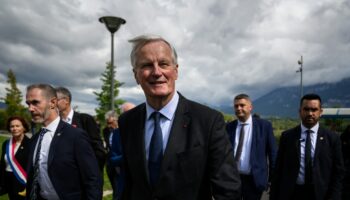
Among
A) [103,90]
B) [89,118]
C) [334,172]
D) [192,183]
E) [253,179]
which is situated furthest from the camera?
[103,90]

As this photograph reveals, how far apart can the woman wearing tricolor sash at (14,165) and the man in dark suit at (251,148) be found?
3570 millimetres

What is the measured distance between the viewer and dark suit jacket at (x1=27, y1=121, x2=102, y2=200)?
3.09m

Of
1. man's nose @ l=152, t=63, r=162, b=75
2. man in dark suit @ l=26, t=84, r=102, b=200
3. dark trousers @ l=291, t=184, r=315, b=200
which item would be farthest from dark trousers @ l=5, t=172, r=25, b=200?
dark trousers @ l=291, t=184, r=315, b=200

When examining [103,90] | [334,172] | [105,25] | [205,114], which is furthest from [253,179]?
[103,90]

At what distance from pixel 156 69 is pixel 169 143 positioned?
0.48m

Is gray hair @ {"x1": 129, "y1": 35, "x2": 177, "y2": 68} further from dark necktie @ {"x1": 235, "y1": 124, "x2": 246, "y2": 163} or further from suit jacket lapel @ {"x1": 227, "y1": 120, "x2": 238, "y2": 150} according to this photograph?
suit jacket lapel @ {"x1": 227, "y1": 120, "x2": 238, "y2": 150}

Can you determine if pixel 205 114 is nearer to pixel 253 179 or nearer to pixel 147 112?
pixel 147 112

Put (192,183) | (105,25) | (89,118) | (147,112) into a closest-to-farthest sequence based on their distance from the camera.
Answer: (192,183) < (147,112) < (89,118) < (105,25)

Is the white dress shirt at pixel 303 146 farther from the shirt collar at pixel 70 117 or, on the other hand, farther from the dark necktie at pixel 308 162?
the shirt collar at pixel 70 117

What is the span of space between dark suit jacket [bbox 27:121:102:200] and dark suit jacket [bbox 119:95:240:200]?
1403 mm

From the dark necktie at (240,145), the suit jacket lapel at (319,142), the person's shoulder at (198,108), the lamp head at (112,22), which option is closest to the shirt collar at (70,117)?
the dark necktie at (240,145)

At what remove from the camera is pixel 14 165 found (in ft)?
15.9

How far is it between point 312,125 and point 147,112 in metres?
3.18

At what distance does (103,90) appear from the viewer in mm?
55188
